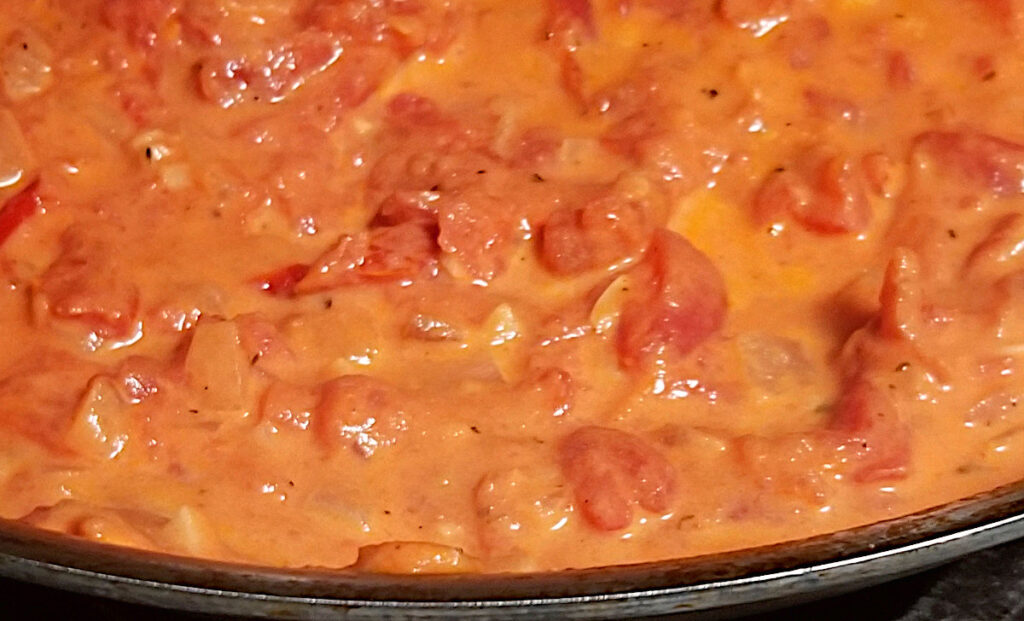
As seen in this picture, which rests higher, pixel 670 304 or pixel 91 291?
pixel 91 291

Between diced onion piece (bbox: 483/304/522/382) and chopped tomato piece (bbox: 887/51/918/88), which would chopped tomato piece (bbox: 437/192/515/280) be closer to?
diced onion piece (bbox: 483/304/522/382)

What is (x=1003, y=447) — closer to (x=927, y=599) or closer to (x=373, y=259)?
(x=927, y=599)

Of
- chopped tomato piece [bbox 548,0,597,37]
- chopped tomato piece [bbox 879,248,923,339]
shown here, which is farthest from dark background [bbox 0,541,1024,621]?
chopped tomato piece [bbox 548,0,597,37]

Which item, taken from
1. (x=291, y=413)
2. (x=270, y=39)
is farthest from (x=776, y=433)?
(x=270, y=39)

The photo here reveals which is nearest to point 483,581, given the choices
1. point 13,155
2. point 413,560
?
point 413,560

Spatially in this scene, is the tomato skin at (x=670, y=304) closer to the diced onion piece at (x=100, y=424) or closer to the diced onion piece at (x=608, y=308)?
the diced onion piece at (x=608, y=308)

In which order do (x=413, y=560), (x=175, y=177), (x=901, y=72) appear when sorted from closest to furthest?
(x=413, y=560)
(x=175, y=177)
(x=901, y=72)
